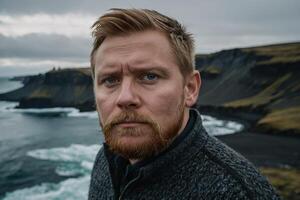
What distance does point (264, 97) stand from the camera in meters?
105

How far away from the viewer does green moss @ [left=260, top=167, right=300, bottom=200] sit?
94.2 ft

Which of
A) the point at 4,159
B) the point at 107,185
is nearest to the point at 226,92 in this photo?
the point at 4,159

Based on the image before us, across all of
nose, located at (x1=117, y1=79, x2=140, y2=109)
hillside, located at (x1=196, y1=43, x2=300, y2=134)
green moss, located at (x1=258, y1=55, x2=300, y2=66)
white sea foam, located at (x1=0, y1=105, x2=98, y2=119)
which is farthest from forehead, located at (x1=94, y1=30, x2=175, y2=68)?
white sea foam, located at (x1=0, y1=105, x2=98, y2=119)

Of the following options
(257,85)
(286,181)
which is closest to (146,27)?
(286,181)

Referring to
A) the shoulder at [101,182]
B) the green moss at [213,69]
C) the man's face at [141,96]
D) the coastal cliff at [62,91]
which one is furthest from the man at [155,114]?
the coastal cliff at [62,91]

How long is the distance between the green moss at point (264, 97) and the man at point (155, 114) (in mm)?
97546

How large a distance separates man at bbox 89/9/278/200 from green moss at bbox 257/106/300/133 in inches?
2536

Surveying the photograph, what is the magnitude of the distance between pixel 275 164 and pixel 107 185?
39870 millimetres

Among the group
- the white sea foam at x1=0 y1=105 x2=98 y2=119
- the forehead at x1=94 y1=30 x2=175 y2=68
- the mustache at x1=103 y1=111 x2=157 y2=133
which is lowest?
the white sea foam at x1=0 y1=105 x2=98 y2=119

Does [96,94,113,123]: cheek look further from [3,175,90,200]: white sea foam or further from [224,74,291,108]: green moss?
Answer: [224,74,291,108]: green moss

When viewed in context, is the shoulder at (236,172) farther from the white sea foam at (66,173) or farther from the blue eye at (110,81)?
the white sea foam at (66,173)

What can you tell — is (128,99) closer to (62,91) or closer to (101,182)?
(101,182)

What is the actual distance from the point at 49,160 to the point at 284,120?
1637 inches

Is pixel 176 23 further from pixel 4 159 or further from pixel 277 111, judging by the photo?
pixel 277 111
